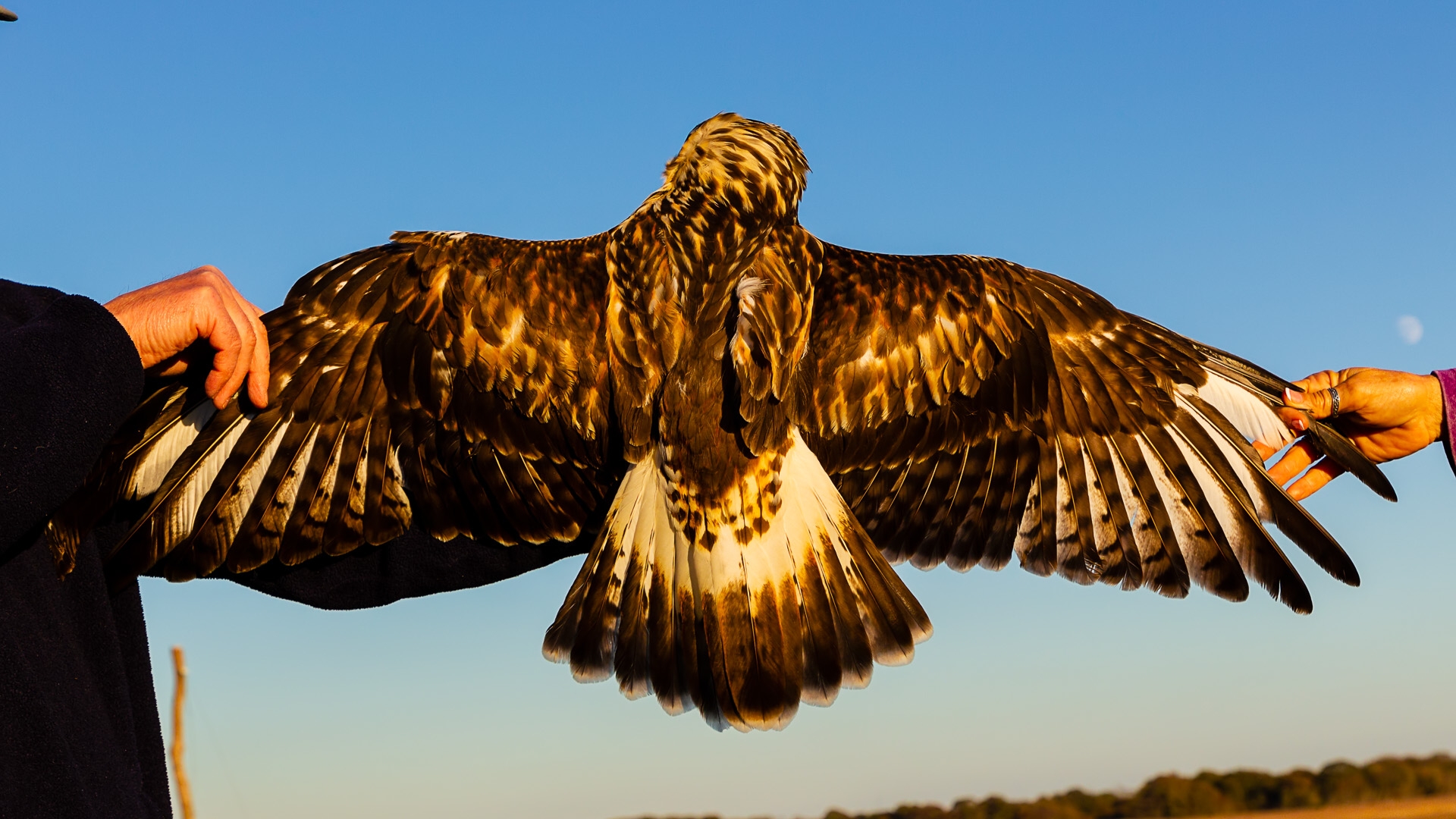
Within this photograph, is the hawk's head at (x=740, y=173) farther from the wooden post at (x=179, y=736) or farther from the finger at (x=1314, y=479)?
the wooden post at (x=179, y=736)

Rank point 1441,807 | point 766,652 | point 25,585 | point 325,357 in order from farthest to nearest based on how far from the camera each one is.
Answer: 1. point 1441,807
2. point 325,357
3. point 766,652
4. point 25,585

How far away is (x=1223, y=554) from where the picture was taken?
374 cm

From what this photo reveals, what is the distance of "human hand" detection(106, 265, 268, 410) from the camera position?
2068 mm

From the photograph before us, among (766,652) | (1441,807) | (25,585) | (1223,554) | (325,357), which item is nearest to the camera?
(25,585)

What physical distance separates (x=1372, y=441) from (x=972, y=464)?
4.39 ft

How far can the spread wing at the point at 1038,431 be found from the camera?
11.8 feet

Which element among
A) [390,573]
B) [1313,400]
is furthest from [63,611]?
[1313,400]

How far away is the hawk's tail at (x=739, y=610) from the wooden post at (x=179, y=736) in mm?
7784

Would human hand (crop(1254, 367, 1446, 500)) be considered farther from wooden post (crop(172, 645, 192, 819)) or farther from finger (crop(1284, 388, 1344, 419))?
wooden post (crop(172, 645, 192, 819))

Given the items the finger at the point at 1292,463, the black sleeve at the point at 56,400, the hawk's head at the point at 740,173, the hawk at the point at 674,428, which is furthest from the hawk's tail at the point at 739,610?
the black sleeve at the point at 56,400

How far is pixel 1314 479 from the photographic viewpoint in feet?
12.2

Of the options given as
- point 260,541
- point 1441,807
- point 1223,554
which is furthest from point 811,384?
point 1441,807

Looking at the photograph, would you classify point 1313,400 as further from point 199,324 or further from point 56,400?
point 56,400

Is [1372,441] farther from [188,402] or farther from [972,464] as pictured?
[188,402]
